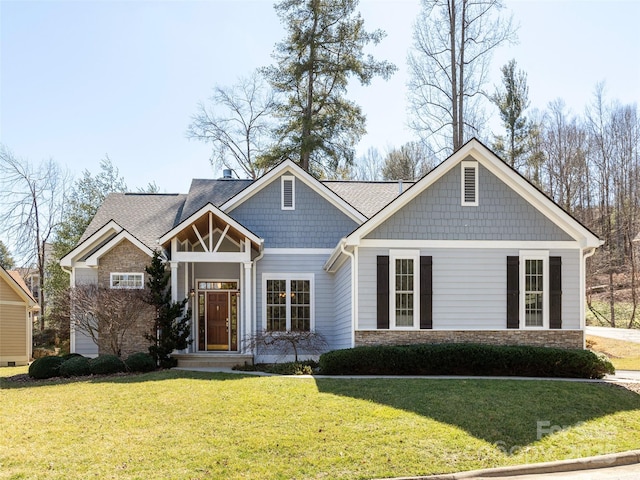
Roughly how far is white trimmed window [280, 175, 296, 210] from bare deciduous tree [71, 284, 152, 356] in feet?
17.9

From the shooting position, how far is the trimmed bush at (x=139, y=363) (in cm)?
1672

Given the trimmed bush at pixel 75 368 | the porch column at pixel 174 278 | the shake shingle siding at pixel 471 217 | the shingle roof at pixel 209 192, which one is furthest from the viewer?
the shingle roof at pixel 209 192

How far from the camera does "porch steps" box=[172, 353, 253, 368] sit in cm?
1805

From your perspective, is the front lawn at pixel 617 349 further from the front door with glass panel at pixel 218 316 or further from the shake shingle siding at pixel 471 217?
the front door with glass panel at pixel 218 316

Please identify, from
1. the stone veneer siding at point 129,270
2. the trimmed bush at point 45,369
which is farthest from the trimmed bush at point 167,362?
the trimmed bush at point 45,369

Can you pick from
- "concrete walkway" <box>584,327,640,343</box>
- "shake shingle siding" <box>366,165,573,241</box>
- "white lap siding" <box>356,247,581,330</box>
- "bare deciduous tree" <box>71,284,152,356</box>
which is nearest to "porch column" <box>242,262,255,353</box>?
"bare deciduous tree" <box>71,284,152,356</box>

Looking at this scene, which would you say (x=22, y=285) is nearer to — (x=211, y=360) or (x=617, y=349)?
(x=211, y=360)

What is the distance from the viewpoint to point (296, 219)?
66.3 feet

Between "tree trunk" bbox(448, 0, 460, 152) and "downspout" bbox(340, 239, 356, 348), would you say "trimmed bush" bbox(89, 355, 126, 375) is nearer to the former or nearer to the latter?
"downspout" bbox(340, 239, 356, 348)

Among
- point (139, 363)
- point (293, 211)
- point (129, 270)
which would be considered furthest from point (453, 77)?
point (139, 363)

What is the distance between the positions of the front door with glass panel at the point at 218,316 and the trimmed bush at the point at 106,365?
3942mm

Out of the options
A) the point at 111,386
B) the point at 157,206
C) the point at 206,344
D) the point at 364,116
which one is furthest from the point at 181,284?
the point at 364,116

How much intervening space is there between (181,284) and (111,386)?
251 inches

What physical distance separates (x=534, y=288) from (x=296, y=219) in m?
7.74
